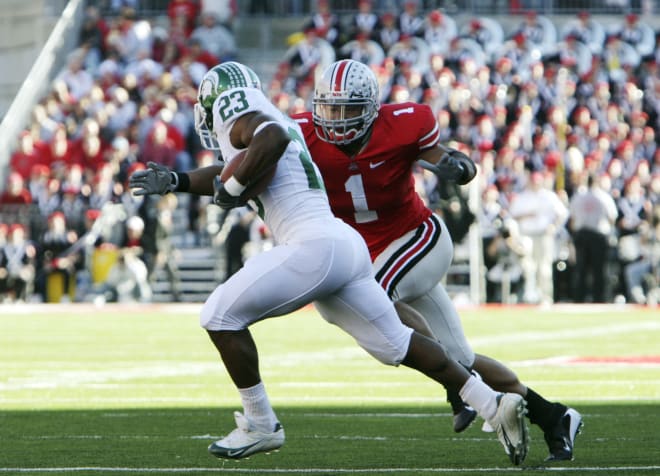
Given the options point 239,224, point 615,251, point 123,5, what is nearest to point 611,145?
point 615,251

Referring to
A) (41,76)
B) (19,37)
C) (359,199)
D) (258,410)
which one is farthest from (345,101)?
(19,37)

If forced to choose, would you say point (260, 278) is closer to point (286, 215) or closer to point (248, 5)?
point (286, 215)

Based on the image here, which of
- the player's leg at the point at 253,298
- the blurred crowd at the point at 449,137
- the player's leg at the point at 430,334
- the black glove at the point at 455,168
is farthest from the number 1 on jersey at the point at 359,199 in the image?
the blurred crowd at the point at 449,137

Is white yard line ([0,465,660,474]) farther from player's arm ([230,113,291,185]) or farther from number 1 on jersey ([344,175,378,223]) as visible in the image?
number 1 on jersey ([344,175,378,223])

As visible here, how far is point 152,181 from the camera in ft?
22.5

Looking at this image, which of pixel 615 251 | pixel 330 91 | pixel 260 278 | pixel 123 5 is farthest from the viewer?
pixel 123 5

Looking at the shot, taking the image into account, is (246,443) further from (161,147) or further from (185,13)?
(185,13)

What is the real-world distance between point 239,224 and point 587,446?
16472 millimetres

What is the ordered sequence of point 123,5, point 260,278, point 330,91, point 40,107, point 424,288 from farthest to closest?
1. point 123,5
2. point 40,107
3. point 424,288
4. point 330,91
5. point 260,278

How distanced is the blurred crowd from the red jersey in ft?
44.3

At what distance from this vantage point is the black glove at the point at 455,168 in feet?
22.5

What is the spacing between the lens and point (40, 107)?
26.3 meters

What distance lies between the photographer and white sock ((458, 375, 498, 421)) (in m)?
6.61

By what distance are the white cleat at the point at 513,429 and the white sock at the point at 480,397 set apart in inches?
2.3
